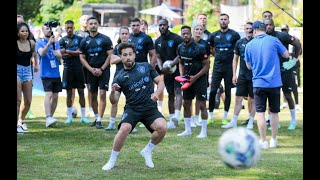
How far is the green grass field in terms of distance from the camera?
9.89m

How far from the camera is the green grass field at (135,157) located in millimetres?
9891

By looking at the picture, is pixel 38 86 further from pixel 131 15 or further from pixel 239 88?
pixel 131 15

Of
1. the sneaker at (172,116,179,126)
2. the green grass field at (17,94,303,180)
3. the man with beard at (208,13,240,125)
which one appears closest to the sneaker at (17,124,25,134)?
the green grass field at (17,94,303,180)

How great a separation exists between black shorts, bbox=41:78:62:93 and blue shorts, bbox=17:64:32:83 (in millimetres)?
1688

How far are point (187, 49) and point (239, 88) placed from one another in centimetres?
166

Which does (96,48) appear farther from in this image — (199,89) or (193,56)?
(199,89)

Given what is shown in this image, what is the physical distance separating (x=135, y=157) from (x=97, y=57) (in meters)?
3.92

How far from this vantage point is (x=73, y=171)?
1007 centimetres

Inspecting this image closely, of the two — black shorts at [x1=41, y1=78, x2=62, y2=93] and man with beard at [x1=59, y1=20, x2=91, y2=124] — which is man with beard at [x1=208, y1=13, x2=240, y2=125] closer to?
man with beard at [x1=59, y1=20, x2=91, y2=124]

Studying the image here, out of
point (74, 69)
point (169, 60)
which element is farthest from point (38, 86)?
point (169, 60)

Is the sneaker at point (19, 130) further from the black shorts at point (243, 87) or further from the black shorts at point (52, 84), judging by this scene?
the black shorts at point (243, 87)

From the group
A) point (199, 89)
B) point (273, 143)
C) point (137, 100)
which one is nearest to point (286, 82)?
point (199, 89)

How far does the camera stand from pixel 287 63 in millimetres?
13297

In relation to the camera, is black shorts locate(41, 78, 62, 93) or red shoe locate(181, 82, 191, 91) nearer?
red shoe locate(181, 82, 191, 91)
